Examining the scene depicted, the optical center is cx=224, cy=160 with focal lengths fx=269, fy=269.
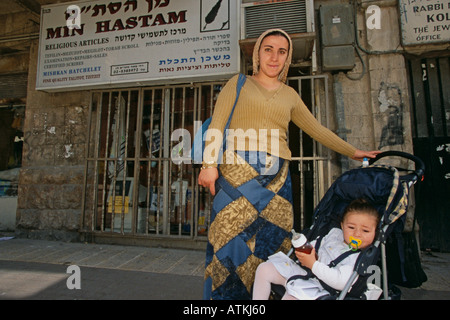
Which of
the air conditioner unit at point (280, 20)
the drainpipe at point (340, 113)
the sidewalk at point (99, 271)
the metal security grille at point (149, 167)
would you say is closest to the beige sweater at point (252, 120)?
the sidewalk at point (99, 271)

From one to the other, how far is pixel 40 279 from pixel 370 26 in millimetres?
5066

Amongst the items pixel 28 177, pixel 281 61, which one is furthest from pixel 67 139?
pixel 281 61

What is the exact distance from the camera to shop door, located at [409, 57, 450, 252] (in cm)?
377

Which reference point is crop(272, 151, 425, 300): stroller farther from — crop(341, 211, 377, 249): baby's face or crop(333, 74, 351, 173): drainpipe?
crop(333, 74, 351, 173): drainpipe

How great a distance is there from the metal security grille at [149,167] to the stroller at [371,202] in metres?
2.02

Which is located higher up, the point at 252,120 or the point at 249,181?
the point at 252,120

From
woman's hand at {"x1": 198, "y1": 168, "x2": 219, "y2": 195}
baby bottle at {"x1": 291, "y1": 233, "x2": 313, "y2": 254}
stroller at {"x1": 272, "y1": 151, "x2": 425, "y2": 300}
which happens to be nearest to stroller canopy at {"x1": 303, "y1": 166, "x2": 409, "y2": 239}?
stroller at {"x1": 272, "y1": 151, "x2": 425, "y2": 300}

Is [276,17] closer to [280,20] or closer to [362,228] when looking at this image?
[280,20]

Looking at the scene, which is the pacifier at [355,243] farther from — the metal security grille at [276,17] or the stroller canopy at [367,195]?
the metal security grille at [276,17]

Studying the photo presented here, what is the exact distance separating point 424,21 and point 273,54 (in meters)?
3.12

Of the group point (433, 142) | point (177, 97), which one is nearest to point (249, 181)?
point (177, 97)

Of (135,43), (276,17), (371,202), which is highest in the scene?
(276,17)

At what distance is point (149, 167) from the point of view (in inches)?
166

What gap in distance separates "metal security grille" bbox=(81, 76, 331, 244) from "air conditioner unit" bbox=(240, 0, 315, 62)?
0.66 m
